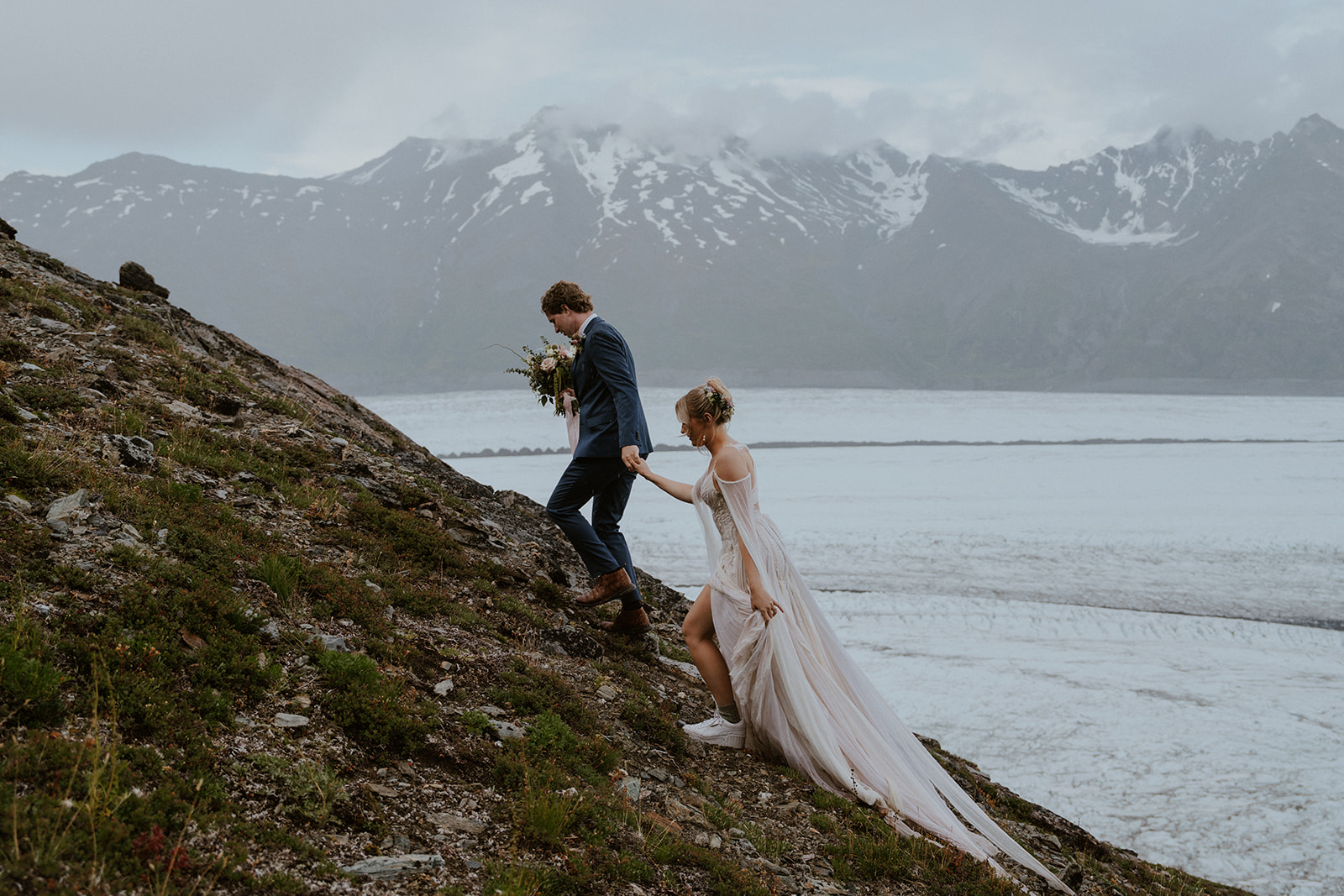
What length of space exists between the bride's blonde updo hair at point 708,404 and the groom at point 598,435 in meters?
0.84

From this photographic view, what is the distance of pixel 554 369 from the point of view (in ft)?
25.9

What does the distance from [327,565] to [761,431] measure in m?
54.2

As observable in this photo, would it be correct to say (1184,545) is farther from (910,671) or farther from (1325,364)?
(1325,364)

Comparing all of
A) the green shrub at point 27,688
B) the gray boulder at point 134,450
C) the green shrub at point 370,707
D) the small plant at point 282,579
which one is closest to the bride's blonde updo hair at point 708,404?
the green shrub at point 370,707

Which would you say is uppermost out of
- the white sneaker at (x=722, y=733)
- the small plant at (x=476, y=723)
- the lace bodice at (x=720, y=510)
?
the lace bodice at (x=720, y=510)

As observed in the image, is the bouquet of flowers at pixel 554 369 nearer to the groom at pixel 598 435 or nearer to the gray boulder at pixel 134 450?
the groom at pixel 598 435

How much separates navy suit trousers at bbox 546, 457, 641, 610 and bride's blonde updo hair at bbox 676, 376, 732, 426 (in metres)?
1.15

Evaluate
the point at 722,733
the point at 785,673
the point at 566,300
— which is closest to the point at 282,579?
the point at 566,300

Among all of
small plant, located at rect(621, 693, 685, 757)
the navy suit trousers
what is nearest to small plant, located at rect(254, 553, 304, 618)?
the navy suit trousers

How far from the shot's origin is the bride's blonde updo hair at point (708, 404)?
6254 mm

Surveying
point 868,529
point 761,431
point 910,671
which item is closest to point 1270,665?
point 910,671

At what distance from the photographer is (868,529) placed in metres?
29.6

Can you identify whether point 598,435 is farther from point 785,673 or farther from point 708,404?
point 785,673

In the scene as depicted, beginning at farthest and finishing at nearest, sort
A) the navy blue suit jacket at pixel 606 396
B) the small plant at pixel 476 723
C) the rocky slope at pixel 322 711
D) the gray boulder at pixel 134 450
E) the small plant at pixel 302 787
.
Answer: the gray boulder at pixel 134 450, the navy blue suit jacket at pixel 606 396, the small plant at pixel 476 723, the small plant at pixel 302 787, the rocky slope at pixel 322 711
